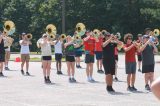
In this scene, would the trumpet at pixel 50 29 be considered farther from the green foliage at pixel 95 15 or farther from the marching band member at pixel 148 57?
the green foliage at pixel 95 15

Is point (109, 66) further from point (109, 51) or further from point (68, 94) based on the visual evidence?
point (68, 94)

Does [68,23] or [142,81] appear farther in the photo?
[68,23]

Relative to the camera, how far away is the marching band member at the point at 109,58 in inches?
507

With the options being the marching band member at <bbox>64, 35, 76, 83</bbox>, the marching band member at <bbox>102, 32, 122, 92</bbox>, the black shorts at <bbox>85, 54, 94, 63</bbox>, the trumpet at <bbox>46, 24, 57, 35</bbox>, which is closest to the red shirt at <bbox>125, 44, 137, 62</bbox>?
the marching band member at <bbox>102, 32, 122, 92</bbox>

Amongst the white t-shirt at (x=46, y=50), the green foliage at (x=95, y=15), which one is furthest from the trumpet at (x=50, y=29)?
the green foliage at (x=95, y=15)

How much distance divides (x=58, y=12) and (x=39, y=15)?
3.15 m

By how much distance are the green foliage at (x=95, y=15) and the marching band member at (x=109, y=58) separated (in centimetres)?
4212

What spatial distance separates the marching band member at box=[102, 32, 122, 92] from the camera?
12883 mm

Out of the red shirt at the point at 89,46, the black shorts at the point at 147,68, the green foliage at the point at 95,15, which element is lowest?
the black shorts at the point at 147,68

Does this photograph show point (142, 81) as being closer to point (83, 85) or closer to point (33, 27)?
point (83, 85)

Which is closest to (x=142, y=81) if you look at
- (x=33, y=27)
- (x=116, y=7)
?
(x=116, y=7)

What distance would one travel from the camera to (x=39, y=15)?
63219 mm

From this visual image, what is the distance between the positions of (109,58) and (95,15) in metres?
47.9

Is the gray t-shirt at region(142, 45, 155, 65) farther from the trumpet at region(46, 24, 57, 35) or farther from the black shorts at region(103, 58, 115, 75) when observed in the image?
the trumpet at region(46, 24, 57, 35)
